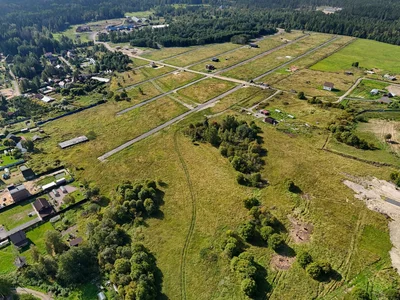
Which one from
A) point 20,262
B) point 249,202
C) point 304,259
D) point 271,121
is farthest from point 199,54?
point 20,262

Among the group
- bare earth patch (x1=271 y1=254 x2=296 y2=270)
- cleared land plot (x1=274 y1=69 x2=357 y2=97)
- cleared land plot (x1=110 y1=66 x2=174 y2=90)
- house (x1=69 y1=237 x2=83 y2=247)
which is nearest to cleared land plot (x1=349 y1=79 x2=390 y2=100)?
cleared land plot (x1=274 y1=69 x2=357 y2=97)

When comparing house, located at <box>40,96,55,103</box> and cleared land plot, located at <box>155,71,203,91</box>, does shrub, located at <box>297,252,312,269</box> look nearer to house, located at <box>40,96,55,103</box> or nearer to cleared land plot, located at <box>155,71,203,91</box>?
cleared land plot, located at <box>155,71,203,91</box>

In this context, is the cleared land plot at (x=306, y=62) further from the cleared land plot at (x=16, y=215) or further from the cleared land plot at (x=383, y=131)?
the cleared land plot at (x=16, y=215)

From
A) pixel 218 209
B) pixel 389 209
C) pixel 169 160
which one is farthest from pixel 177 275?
pixel 389 209

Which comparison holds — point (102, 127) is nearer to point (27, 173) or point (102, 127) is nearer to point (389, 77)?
point (27, 173)

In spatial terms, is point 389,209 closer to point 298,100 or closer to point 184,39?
point 298,100

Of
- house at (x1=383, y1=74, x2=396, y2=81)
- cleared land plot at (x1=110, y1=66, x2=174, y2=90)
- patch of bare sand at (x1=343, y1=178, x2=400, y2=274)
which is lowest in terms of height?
patch of bare sand at (x1=343, y1=178, x2=400, y2=274)
